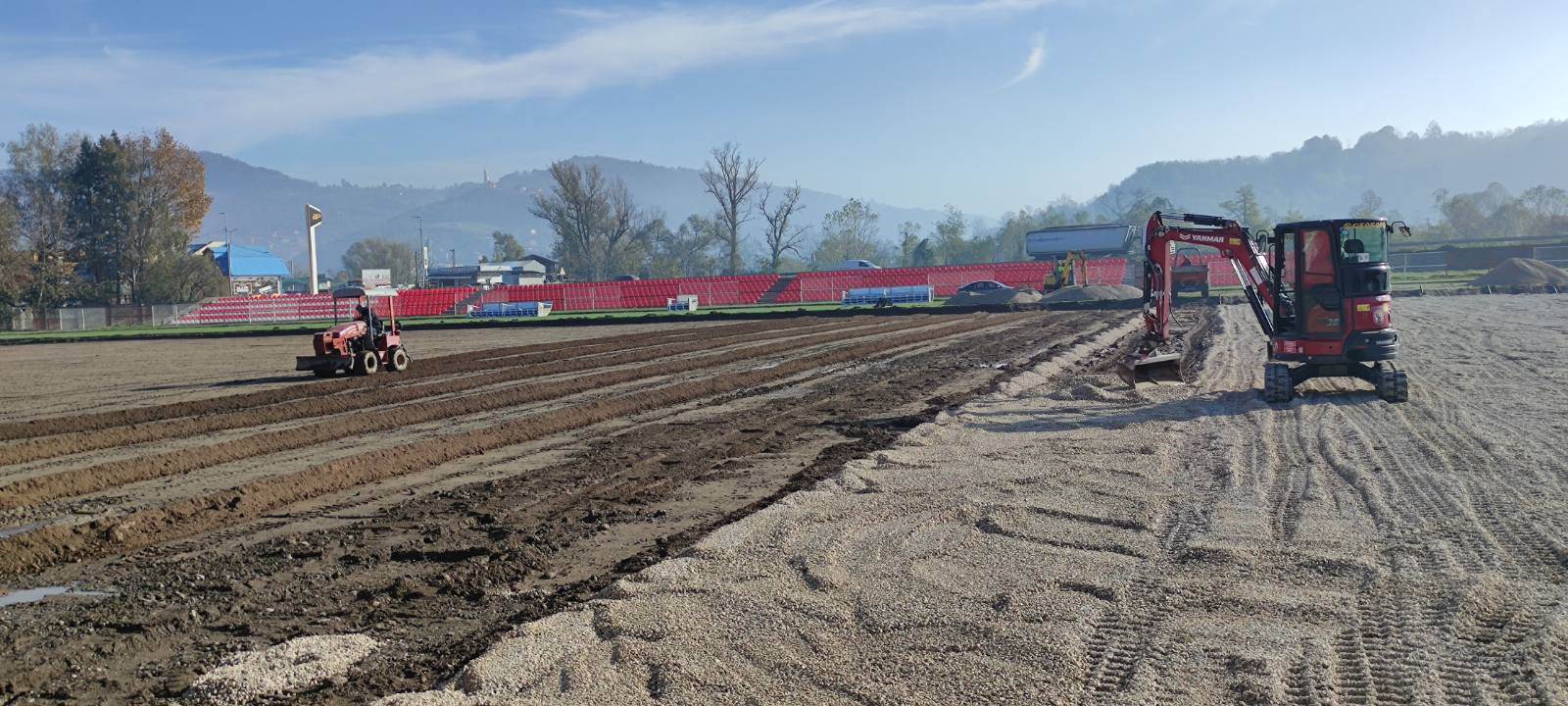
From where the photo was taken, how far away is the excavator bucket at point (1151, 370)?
1600 cm

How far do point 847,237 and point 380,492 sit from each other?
12788cm

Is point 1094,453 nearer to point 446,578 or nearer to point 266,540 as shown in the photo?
point 446,578

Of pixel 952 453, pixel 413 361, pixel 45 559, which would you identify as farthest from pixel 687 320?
pixel 45 559

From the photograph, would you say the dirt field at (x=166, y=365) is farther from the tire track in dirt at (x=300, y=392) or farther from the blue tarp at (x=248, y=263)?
the blue tarp at (x=248, y=263)

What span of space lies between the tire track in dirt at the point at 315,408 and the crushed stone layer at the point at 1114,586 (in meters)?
7.75

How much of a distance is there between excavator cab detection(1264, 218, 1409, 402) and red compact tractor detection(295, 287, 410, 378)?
16271 millimetres

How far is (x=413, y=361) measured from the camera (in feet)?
82.5

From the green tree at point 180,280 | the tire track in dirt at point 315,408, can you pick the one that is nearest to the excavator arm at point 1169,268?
the tire track in dirt at point 315,408

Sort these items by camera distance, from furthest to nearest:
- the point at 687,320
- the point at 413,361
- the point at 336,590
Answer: the point at 687,320 < the point at 413,361 < the point at 336,590

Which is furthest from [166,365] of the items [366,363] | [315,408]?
[315,408]

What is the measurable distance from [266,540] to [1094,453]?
7.67 m

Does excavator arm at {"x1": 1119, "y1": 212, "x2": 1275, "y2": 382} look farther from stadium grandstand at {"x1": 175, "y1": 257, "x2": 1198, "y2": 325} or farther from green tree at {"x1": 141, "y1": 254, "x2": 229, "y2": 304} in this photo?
green tree at {"x1": 141, "y1": 254, "x2": 229, "y2": 304}

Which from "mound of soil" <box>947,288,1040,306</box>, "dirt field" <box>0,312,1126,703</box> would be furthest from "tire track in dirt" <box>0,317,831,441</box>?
"mound of soil" <box>947,288,1040,306</box>

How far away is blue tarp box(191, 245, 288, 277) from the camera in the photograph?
313ft
